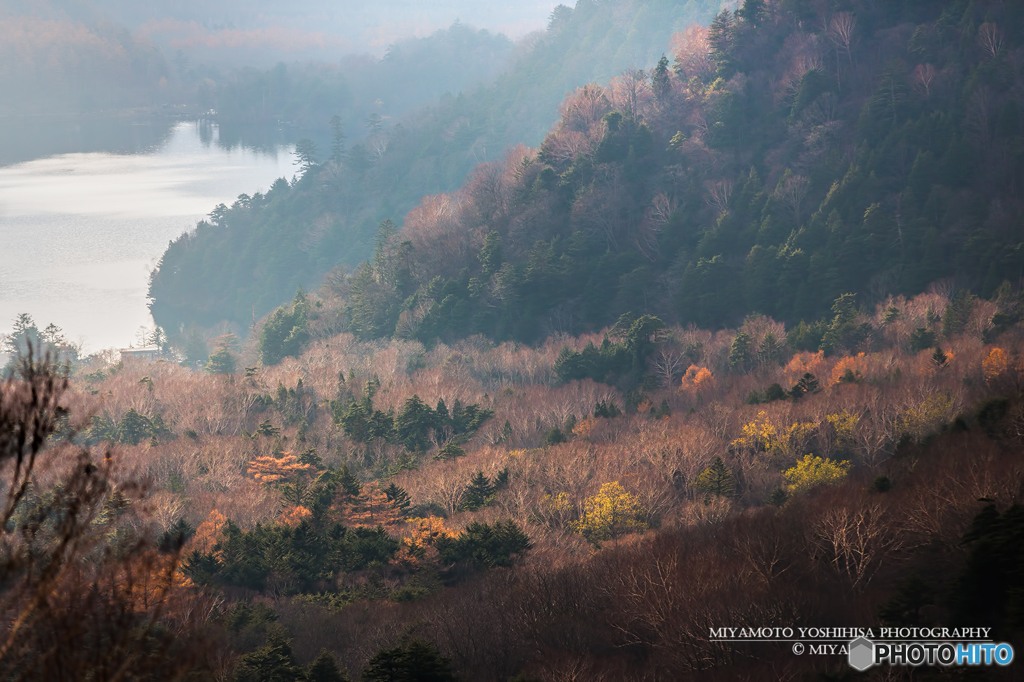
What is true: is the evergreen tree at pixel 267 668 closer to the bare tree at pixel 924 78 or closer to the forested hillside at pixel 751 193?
the forested hillside at pixel 751 193

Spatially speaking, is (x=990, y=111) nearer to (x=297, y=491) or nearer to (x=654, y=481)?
(x=654, y=481)

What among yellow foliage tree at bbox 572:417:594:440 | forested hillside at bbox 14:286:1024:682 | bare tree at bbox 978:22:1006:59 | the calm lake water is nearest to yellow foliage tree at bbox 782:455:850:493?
forested hillside at bbox 14:286:1024:682

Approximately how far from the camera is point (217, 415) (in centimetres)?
6469

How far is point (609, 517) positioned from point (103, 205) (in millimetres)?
146107

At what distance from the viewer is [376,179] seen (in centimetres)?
14825

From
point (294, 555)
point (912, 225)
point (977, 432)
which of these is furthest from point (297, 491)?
point (912, 225)

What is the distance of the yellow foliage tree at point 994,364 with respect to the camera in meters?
49.1

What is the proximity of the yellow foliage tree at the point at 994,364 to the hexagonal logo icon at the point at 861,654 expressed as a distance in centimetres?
3337

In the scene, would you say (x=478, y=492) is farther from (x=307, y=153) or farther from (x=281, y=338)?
(x=307, y=153)

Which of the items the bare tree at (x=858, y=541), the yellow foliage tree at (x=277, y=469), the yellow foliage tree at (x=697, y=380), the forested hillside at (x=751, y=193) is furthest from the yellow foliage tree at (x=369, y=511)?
the forested hillside at (x=751, y=193)

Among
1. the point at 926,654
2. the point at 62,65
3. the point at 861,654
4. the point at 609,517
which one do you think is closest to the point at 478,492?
the point at 609,517

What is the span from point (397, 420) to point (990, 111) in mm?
55971

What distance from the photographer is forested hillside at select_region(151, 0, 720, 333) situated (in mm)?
139875

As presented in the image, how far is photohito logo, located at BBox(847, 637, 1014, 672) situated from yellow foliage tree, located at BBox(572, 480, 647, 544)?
19.8 metres
